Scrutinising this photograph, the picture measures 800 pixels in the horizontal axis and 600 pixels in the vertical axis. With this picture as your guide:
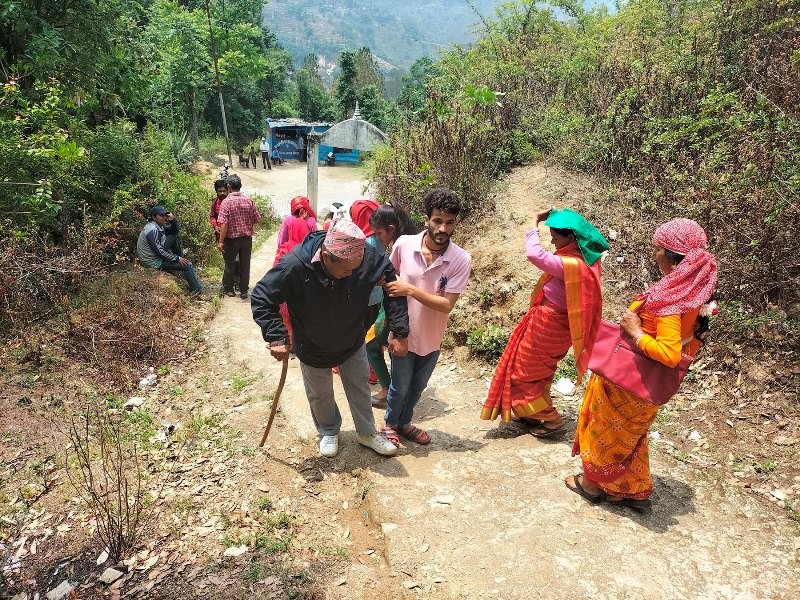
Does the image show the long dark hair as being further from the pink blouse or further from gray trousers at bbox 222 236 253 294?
gray trousers at bbox 222 236 253 294

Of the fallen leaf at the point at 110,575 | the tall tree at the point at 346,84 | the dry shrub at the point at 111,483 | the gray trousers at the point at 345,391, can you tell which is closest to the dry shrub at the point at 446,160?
the gray trousers at the point at 345,391

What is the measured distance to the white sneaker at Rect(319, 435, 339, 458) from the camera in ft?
11.5

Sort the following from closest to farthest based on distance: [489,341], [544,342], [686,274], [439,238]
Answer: [686,274] → [439,238] → [544,342] → [489,341]

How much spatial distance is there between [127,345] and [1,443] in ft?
4.77

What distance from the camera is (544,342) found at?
3439mm

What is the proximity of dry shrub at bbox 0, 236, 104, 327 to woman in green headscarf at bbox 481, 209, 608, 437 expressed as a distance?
439cm

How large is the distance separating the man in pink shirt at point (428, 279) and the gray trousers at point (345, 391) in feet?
0.76

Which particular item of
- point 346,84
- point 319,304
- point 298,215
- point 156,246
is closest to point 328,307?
point 319,304

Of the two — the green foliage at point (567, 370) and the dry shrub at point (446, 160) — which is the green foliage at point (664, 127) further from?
the green foliage at point (567, 370)

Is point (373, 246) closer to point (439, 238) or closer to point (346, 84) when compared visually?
point (439, 238)

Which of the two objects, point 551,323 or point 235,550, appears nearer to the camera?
point 235,550

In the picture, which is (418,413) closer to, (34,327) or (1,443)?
(1,443)

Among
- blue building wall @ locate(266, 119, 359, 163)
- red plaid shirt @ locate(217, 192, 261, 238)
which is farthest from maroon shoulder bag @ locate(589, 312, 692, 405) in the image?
blue building wall @ locate(266, 119, 359, 163)

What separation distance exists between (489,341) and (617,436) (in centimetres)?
227
